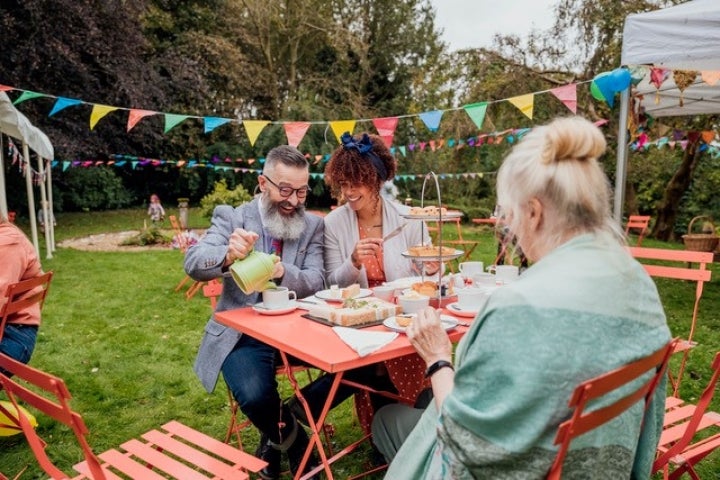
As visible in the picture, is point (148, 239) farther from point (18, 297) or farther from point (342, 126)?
point (18, 297)

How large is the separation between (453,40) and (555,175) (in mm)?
25914

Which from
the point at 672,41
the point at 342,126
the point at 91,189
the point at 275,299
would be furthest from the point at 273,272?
the point at 91,189

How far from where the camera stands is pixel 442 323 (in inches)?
86.2

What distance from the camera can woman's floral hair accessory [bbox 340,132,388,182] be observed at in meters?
3.26

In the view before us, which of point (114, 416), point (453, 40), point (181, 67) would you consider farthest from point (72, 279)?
point (453, 40)

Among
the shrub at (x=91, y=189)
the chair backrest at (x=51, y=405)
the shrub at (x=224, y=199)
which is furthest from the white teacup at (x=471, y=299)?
the shrub at (x=91, y=189)

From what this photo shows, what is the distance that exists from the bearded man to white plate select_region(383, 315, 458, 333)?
61cm

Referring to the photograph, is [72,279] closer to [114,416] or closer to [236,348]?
[114,416]

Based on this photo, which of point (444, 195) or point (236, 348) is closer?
point (236, 348)

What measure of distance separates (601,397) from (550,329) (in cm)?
23

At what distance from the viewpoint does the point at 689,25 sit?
441 cm

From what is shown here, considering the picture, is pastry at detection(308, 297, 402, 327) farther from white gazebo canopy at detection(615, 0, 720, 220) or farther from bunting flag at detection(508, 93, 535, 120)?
bunting flag at detection(508, 93, 535, 120)

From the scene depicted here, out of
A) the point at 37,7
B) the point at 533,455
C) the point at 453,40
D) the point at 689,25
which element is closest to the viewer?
the point at 533,455

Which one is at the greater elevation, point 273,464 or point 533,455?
point 533,455
